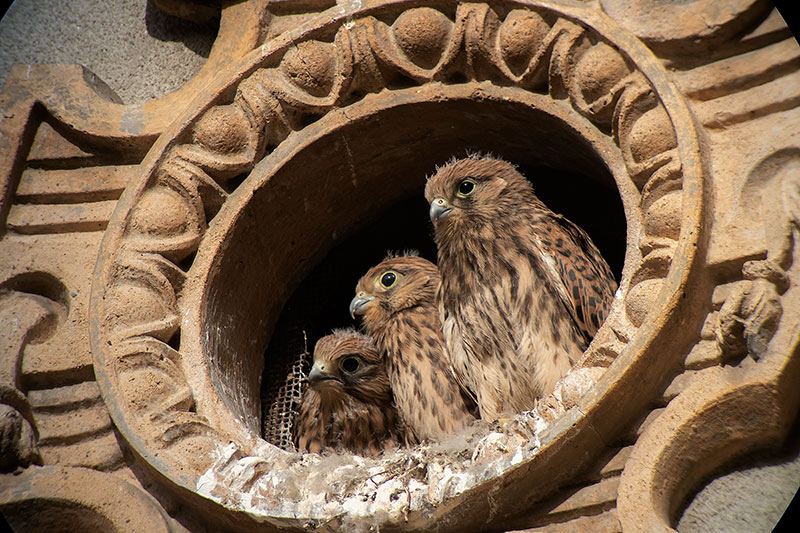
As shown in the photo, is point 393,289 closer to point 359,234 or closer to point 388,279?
point 388,279

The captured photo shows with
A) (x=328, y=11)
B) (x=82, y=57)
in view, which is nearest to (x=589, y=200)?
(x=328, y=11)

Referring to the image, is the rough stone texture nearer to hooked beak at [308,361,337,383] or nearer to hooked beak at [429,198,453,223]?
hooked beak at [308,361,337,383]

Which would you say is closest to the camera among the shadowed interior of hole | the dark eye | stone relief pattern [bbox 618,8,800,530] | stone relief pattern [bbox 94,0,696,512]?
stone relief pattern [bbox 618,8,800,530]

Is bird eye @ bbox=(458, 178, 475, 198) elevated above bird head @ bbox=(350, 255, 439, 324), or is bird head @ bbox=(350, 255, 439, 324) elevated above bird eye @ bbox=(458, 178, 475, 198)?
bird eye @ bbox=(458, 178, 475, 198)

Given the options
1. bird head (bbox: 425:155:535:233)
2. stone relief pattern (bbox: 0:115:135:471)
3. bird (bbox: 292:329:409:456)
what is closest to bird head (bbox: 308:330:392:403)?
bird (bbox: 292:329:409:456)

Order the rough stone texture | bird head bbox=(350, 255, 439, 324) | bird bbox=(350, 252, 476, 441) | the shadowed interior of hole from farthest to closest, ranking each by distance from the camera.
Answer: the shadowed interior of hole → bird head bbox=(350, 255, 439, 324) → bird bbox=(350, 252, 476, 441) → the rough stone texture

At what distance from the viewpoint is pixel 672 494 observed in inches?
92.5

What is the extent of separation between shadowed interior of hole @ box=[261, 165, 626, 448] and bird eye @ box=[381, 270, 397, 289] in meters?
0.47

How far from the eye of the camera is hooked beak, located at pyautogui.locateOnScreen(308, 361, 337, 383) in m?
3.58

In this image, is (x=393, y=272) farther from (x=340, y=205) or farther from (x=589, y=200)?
(x=589, y=200)

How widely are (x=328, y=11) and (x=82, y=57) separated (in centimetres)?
137

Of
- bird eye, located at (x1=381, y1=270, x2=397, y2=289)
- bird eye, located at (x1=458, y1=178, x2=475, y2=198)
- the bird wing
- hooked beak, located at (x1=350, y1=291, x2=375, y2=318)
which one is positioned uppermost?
bird eye, located at (x1=458, y1=178, x2=475, y2=198)

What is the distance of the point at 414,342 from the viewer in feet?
11.7

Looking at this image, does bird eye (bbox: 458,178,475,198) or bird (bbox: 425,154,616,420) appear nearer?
bird (bbox: 425,154,616,420)
